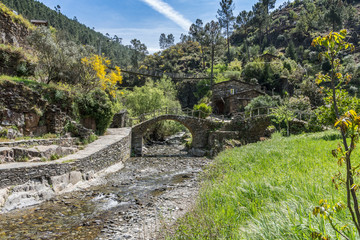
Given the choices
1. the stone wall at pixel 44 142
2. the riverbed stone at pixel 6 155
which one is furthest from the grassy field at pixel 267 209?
the stone wall at pixel 44 142

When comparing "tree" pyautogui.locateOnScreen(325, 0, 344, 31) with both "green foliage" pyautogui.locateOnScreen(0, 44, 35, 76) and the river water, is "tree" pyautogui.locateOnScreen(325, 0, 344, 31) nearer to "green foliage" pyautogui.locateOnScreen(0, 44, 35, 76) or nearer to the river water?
the river water

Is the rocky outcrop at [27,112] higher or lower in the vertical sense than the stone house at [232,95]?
lower

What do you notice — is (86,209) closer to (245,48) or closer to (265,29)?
(245,48)

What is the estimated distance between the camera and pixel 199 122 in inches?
993

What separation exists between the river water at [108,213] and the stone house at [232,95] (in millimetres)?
26384

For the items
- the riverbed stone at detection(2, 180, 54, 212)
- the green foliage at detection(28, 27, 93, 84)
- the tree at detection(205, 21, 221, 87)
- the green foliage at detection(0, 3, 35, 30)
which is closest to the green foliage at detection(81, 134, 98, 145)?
the green foliage at detection(28, 27, 93, 84)

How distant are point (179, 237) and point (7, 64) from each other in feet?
57.3

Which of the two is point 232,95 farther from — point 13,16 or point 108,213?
point 108,213

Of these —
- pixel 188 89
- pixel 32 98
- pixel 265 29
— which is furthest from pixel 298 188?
pixel 265 29

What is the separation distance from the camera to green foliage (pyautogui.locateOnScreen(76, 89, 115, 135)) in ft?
55.9

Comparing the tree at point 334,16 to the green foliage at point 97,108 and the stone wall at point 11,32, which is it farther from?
the stone wall at point 11,32

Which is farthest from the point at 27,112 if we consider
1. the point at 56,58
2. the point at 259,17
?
the point at 259,17

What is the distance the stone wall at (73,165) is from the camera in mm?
8500

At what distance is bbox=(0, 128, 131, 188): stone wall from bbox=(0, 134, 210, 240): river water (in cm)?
120
